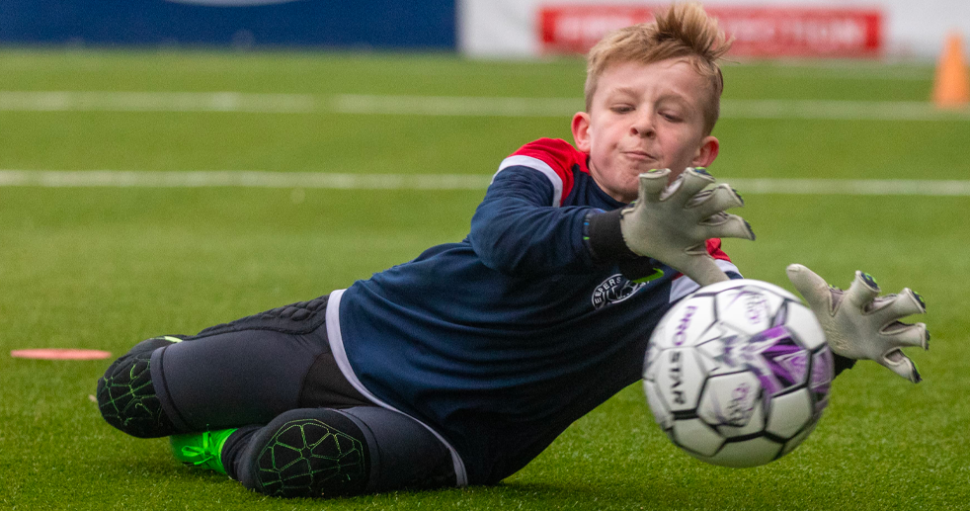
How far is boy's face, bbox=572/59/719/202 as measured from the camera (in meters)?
2.30

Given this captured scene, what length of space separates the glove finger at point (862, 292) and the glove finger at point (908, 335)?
0.21 feet

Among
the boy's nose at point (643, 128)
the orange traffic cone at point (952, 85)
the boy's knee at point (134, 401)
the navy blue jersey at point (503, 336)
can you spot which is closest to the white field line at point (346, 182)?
the orange traffic cone at point (952, 85)

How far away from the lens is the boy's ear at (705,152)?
2404mm

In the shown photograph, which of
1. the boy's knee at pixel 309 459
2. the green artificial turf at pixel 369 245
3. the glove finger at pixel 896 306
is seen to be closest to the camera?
the glove finger at pixel 896 306

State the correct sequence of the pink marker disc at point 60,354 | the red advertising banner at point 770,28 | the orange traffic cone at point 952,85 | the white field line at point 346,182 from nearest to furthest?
the pink marker disc at point 60,354 < the white field line at point 346,182 < the orange traffic cone at point 952,85 < the red advertising banner at point 770,28

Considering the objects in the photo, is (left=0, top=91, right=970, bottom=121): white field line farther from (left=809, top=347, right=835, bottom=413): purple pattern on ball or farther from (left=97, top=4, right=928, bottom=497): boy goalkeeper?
(left=809, top=347, right=835, bottom=413): purple pattern on ball

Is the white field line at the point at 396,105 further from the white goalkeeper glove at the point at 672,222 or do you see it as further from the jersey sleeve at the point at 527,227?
the white goalkeeper glove at the point at 672,222

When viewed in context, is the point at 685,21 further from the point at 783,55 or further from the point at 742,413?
the point at 783,55

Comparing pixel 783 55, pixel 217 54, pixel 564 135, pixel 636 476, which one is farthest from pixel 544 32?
pixel 636 476

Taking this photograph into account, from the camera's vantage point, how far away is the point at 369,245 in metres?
6.11

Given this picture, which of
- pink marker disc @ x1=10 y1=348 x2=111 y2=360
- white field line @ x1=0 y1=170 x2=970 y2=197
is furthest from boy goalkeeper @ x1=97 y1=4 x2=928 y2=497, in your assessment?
white field line @ x1=0 y1=170 x2=970 y2=197

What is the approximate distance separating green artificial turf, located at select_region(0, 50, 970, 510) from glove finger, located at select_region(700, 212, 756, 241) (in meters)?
0.75

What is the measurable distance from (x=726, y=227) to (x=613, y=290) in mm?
490

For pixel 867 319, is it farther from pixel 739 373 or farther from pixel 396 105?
pixel 396 105
